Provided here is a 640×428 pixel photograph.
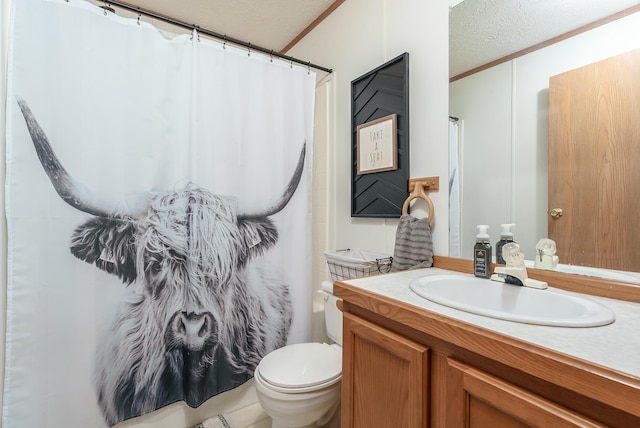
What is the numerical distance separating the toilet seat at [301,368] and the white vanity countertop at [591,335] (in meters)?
0.61

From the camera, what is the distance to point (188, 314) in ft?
4.46

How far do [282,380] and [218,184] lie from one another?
0.96m

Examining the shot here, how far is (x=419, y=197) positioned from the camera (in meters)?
1.31

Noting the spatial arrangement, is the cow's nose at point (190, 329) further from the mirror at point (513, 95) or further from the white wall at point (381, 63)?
the mirror at point (513, 95)

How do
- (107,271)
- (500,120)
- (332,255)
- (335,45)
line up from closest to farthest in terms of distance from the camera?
(500,120)
(107,271)
(332,255)
(335,45)

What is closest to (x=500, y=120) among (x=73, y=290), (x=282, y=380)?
(x=282, y=380)

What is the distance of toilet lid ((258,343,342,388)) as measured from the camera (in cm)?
114

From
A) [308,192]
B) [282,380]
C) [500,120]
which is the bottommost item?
[282,380]

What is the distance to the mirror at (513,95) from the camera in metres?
0.87

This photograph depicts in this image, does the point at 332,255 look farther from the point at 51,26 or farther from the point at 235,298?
the point at 51,26

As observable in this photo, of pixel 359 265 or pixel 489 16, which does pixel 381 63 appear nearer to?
pixel 489 16

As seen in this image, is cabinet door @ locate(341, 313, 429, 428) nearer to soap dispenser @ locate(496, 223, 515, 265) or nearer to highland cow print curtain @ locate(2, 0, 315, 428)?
soap dispenser @ locate(496, 223, 515, 265)

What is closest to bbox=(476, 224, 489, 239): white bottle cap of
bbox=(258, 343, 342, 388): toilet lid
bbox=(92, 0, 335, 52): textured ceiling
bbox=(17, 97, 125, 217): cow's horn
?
bbox=(258, 343, 342, 388): toilet lid

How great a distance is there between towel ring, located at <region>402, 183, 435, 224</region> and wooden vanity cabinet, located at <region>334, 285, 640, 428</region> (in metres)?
0.57
